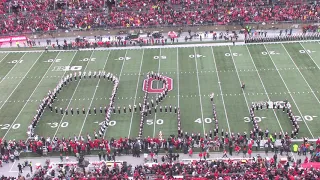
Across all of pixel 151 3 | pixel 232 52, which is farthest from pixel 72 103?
pixel 151 3

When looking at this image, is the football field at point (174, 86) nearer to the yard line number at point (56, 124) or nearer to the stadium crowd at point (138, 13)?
the yard line number at point (56, 124)

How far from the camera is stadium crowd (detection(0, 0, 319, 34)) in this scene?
47.9 m

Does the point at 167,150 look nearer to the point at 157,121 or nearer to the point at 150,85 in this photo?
the point at 157,121

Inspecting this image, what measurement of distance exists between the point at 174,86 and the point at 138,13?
19591 mm

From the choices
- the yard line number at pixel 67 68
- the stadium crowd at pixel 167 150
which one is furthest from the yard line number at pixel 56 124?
the yard line number at pixel 67 68

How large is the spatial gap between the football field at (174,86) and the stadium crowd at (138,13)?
292 inches

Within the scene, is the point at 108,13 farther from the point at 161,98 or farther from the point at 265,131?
the point at 265,131

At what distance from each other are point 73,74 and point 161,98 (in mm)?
8624

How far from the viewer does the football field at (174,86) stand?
28078 mm

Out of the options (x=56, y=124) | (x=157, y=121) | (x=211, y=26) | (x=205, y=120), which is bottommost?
(x=56, y=124)

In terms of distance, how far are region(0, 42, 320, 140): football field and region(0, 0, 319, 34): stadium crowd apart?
7.41m

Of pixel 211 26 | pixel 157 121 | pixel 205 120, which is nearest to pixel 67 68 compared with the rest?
pixel 157 121

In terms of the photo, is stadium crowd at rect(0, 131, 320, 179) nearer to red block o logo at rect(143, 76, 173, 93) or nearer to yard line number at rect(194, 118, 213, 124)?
yard line number at rect(194, 118, 213, 124)

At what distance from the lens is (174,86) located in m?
33.4
